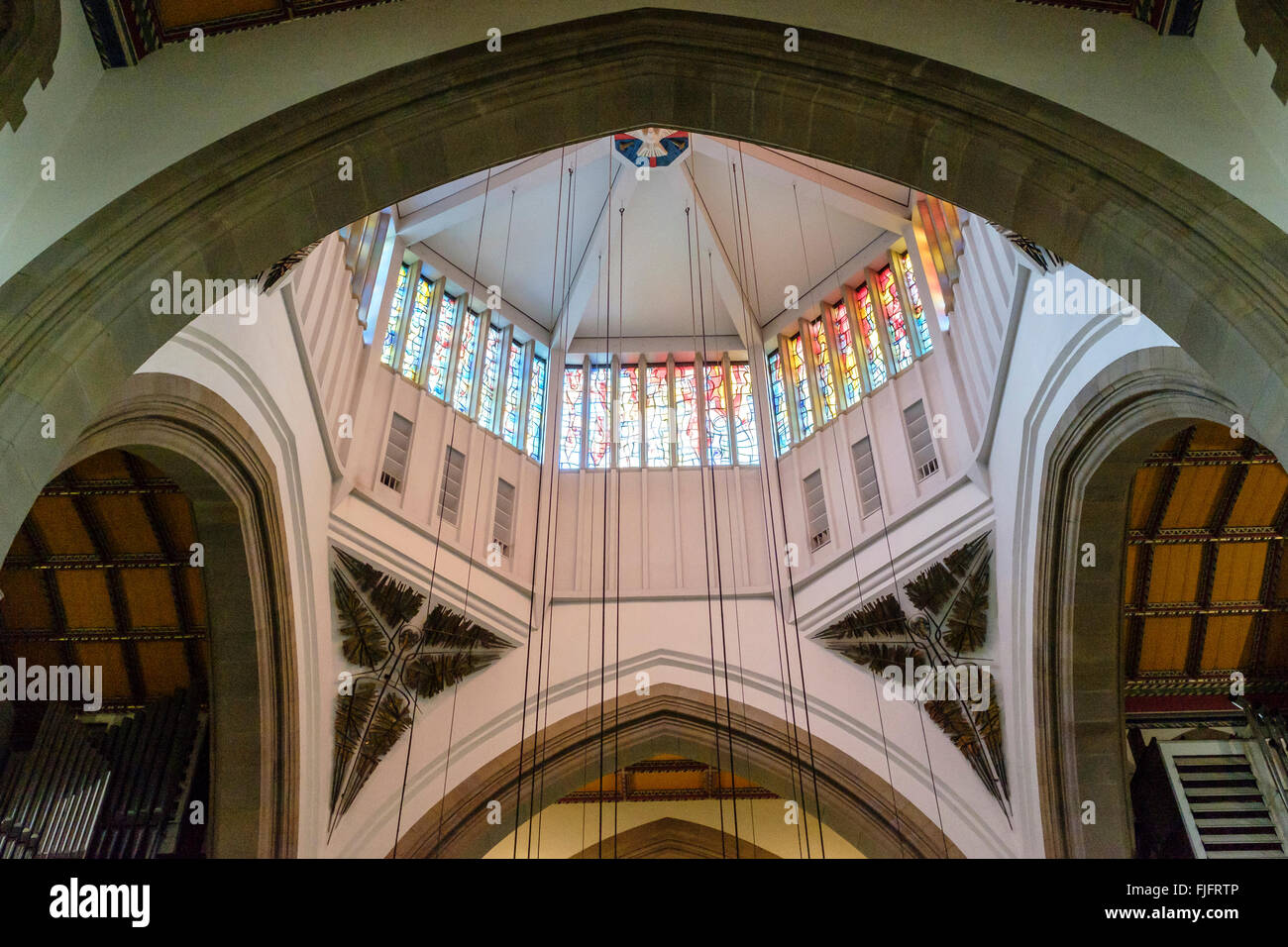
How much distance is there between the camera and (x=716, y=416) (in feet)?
50.9

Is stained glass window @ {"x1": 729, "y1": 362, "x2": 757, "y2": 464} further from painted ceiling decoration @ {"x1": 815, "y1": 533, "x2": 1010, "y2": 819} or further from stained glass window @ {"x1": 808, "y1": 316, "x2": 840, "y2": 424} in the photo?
painted ceiling decoration @ {"x1": 815, "y1": 533, "x2": 1010, "y2": 819}

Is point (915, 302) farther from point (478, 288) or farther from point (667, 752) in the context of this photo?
point (667, 752)

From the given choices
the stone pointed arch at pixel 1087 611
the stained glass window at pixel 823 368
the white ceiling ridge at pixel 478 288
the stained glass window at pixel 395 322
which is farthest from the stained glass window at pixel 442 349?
the stone pointed arch at pixel 1087 611

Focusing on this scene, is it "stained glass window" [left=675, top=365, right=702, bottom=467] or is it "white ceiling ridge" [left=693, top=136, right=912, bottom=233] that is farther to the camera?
"stained glass window" [left=675, top=365, right=702, bottom=467]

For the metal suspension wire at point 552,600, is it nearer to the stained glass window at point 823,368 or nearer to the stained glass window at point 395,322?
the stained glass window at point 395,322

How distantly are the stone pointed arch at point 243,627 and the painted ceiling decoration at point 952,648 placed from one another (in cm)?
620

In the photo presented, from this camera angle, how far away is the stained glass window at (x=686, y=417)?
15.1 m

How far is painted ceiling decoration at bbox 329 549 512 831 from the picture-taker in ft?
37.9

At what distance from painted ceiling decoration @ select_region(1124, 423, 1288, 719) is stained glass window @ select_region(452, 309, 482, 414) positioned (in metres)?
7.96

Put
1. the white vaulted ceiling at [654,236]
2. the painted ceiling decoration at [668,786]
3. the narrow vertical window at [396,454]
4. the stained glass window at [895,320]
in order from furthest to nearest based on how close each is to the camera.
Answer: the painted ceiling decoration at [668,786] → the white vaulted ceiling at [654,236] → the stained glass window at [895,320] → the narrow vertical window at [396,454]

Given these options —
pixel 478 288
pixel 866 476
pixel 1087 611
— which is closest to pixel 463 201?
pixel 478 288

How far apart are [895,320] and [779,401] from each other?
210cm

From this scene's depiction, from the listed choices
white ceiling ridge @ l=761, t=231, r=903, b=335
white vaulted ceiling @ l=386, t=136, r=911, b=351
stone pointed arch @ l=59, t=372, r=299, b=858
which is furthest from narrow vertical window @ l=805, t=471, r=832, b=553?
stone pointed arch @ l=59, t=372, r=299, b=858

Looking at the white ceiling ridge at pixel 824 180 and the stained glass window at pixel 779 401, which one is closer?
the white ceiling ridge at pixel 824 180
